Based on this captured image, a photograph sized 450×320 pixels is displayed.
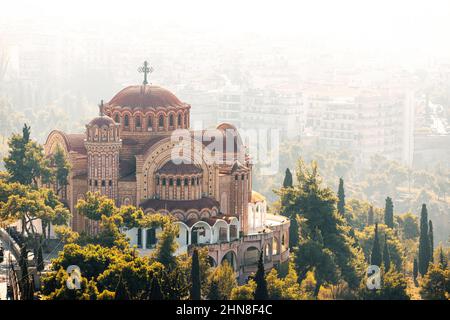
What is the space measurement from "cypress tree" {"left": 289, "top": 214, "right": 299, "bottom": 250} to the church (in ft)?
0.73

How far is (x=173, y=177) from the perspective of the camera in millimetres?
77625

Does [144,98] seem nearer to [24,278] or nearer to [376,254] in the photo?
[376,254]

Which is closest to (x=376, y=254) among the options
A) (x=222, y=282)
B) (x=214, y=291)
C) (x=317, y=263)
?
(x=317, y=263)

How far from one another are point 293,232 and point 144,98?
10.0 metres

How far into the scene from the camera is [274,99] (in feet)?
588

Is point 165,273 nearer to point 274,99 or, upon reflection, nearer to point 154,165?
point 154,165

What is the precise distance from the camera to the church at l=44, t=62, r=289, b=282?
253 ft

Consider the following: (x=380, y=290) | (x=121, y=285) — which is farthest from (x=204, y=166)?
(x=121, y=285)

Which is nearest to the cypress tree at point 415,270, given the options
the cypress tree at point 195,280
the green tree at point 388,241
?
the green tree at point 388,241

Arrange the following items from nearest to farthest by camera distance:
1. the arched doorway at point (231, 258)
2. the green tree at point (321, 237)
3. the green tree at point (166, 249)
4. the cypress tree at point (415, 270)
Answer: the green tree at point (166, 249)
the green tree at point (321, 237)
the arched doorway at point (231, 258)
the cypress tree at point (415, 270)

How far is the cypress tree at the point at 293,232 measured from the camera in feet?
268

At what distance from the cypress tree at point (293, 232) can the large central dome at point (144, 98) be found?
8.09 metres

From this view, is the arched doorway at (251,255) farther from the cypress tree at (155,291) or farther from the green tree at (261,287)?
the cypress tree at (155,291)
